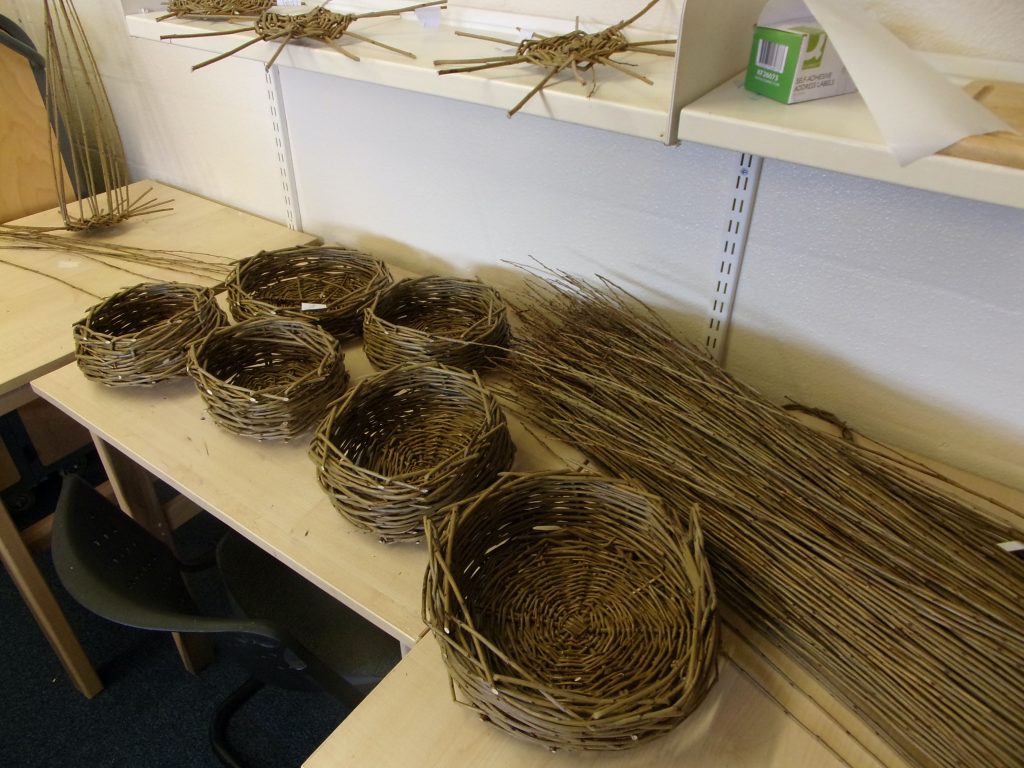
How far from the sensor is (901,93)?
2.36 ft

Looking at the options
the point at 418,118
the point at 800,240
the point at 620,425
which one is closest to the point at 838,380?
the point at 800,240

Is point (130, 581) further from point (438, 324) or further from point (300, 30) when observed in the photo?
point (300, 30)

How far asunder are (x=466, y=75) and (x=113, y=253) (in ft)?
→ 3.78

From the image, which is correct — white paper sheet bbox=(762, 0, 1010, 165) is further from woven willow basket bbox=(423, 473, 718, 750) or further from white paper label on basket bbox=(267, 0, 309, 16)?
white paper label on basket bbox=(267, 0, 309, 16)

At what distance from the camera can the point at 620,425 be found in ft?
3.49

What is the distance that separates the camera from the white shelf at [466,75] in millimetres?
880

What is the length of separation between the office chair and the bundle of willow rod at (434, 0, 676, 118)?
0.84m

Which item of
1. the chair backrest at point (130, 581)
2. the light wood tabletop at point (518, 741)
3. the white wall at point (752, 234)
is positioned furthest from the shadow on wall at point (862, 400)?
the chair backrest at point (130, 581)

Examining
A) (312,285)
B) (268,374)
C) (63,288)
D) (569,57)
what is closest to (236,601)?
(268,374)

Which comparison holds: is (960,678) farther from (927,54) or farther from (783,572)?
(927,54)

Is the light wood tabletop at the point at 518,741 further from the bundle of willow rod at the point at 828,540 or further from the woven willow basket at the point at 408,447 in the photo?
the woven willow basket at the point at 408,447

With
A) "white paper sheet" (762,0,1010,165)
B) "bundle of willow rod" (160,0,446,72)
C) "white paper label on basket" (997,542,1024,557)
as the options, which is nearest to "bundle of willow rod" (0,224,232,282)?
"bundle of willow rod" (160,0,446,72)

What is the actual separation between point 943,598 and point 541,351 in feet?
2.26

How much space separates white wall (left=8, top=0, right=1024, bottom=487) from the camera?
1012 mm
